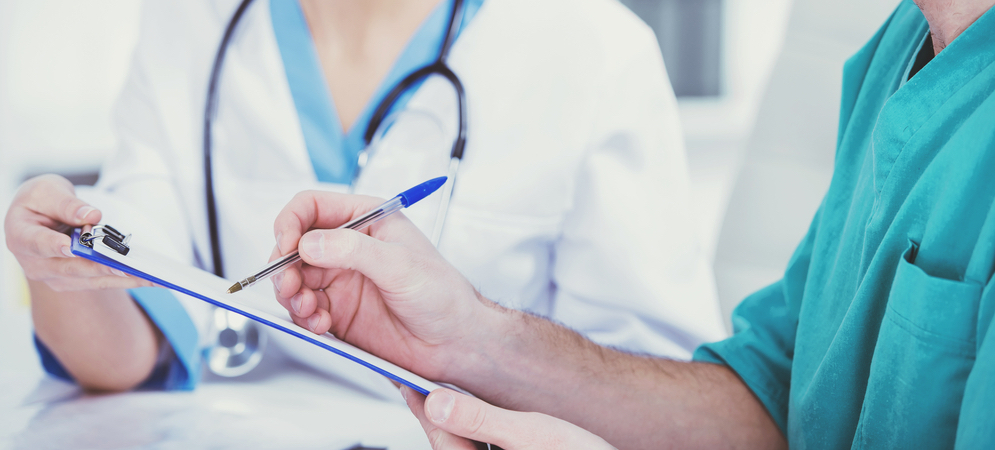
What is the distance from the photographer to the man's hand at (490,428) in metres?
0.41

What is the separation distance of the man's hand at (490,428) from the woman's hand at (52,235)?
10.7 inches

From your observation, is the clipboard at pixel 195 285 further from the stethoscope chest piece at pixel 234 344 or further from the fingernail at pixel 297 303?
the stethoscope chest piece at pixel 234 344

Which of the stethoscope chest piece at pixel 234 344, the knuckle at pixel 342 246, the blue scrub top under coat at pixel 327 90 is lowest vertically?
the stethoscope chest piece at pixel 234 344

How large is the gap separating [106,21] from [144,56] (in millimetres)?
943

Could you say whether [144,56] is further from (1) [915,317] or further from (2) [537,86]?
(1) [915,317]

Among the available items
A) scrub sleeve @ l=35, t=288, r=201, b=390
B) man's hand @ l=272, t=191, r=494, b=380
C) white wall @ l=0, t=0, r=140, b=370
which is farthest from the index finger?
white wall @ l=0, t=0, r=140, b=370

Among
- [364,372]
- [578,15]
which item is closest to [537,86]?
[578,15]

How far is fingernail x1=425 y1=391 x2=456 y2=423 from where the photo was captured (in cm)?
41

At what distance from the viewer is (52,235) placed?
0.53 metres

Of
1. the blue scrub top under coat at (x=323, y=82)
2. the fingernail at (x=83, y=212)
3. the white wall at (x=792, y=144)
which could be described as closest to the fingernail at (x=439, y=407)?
the fingernail at (x=83, y=212)

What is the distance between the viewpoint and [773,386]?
1.94 feet

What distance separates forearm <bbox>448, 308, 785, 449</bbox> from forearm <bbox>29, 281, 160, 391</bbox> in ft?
1.16

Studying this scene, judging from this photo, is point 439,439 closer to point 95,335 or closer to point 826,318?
point 826,318

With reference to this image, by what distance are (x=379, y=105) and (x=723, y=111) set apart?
1670 millimetres
